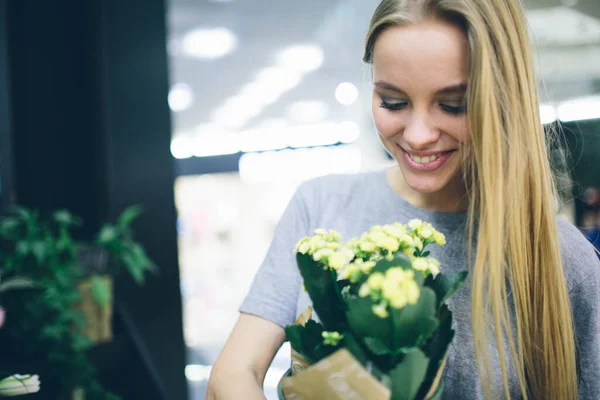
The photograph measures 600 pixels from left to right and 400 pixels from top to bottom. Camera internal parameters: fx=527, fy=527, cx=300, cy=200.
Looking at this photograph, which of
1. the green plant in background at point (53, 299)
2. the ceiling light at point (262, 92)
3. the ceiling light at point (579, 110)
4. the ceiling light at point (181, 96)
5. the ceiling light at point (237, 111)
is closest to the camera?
the ceiling light at point (579, 110)

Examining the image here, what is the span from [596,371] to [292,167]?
326 inches

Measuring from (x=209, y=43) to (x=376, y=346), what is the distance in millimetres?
5507

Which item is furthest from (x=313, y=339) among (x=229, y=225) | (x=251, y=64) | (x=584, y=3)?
(x=229, y=225)

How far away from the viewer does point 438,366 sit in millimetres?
527

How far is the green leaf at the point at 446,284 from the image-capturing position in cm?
56

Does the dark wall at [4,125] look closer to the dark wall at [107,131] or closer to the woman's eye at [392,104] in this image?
the dark wall at [107,131]

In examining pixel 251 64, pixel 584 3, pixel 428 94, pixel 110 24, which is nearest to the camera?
pixel 428 94

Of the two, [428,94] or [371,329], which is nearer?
[371,329]

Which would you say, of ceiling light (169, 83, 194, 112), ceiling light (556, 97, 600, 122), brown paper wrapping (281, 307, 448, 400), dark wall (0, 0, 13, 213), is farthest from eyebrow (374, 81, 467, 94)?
ceiling light (169, 83, 194, 112)

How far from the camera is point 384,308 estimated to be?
0.48 metres

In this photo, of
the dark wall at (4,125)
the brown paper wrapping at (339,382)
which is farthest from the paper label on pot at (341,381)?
the dark wall at (4,125)

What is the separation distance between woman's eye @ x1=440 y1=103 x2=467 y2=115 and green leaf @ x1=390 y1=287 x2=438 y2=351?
1.17 ft

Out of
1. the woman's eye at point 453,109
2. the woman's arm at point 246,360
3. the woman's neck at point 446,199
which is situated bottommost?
the woman's arm at point 246,360

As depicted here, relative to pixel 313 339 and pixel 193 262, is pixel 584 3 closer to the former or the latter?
pixel 313 339
